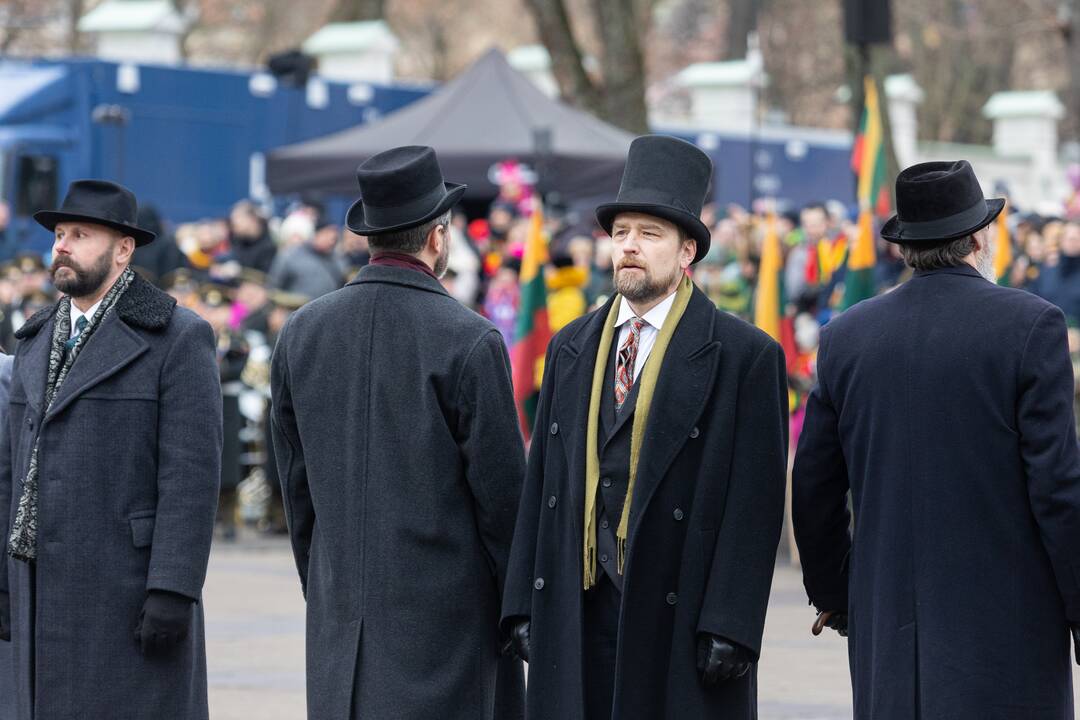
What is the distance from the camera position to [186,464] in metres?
5.82

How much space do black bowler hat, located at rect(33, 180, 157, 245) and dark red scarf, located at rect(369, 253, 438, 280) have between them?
830mm

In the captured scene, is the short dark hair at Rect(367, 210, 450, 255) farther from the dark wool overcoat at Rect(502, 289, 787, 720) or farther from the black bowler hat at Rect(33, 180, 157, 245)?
the black bowler hat at Rect(33, 180, 157, 245)

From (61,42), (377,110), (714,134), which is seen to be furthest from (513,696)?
(61,42)

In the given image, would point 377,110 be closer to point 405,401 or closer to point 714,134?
point 714,134

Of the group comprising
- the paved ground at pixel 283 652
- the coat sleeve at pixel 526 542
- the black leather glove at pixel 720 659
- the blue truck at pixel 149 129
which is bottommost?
the paved ground at pixel 283 652

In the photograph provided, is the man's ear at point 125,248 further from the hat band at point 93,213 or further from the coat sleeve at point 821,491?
the coat sleeve at point 821,491

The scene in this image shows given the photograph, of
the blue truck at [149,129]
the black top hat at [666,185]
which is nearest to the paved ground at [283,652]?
the black top hat at [666,185]

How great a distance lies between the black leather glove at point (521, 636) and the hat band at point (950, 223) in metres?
1.52

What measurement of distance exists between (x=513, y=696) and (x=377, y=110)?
19208mm

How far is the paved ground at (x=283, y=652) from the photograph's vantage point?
8.51 m

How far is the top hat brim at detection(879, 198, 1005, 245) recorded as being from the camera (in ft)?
17.5

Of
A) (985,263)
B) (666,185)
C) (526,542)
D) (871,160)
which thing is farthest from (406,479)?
(871,160)

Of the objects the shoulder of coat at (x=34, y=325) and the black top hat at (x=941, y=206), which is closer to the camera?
the black top hat at (x=941, y=206)

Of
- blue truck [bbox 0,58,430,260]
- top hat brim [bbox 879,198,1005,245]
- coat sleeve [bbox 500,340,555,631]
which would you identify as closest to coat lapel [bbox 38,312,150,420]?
coat sleeve [bbox 500,340,555,631]
